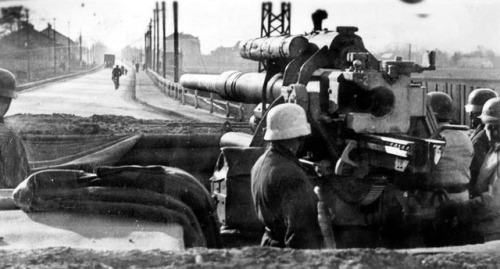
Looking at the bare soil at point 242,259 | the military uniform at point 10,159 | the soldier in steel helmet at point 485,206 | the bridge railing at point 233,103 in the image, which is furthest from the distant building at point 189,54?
the bare soil at point 242,259

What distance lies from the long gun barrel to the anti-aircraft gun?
1.69 feet

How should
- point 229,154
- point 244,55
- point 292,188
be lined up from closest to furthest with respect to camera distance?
point 292,188
point 229,154
point 244,55

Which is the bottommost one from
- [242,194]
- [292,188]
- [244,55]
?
[242,194]

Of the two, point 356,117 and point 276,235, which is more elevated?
point 356,117

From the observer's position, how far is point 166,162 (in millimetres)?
9641

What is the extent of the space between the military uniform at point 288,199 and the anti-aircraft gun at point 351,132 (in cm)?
196

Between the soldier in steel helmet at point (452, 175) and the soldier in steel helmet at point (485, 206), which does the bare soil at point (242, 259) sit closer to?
the soldier in steel helmet at point (485, 206)

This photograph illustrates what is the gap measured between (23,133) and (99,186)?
517cm

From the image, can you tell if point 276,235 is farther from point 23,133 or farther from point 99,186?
point 23,133

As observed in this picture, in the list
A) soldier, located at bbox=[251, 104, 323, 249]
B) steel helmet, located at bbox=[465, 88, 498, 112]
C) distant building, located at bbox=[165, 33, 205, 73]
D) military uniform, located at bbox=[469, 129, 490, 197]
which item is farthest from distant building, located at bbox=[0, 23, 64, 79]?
soldier, located at bbox=[251, 104, 323, 249]

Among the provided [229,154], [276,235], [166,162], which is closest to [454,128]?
[229,154]

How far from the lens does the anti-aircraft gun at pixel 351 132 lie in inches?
256

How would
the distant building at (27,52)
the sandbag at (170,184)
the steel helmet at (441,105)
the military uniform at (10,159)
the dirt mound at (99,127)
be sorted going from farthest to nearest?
the distant building at (27,52) → the dirt mound at (99,127) → the steel helmet at (441,105) → the military uniform at (10,159) → the sandbag at (170,184)

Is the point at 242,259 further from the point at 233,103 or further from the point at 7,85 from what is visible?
the point at 233,103
